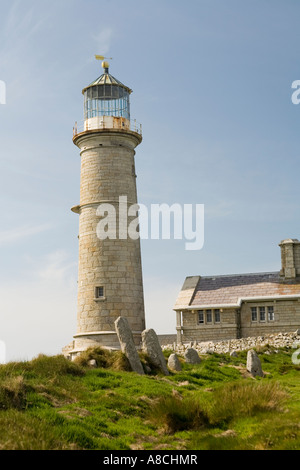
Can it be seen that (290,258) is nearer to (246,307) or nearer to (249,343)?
(246,307)

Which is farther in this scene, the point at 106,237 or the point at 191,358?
the point at 106,237

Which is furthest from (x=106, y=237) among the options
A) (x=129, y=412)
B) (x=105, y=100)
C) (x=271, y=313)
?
(x=129, y=412)

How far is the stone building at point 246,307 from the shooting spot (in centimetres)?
3966

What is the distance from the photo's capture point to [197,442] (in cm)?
1416

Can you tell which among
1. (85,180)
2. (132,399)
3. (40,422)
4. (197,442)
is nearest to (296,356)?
(85,180)

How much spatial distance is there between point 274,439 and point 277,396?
3178 mm

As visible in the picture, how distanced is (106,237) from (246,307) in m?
11.3

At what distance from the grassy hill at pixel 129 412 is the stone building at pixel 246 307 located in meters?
18.3

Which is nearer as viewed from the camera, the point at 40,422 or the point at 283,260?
the point at 40,422

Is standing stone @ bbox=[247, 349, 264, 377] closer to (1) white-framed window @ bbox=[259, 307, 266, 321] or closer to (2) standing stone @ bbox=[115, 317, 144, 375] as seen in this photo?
(2) standing stone @ bbox=[115, 317, 144, 375]

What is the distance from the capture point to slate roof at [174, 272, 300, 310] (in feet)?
132

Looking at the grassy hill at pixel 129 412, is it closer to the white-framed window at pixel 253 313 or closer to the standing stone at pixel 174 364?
the standing stone at pixel 174 364

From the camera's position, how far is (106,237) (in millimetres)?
34469
